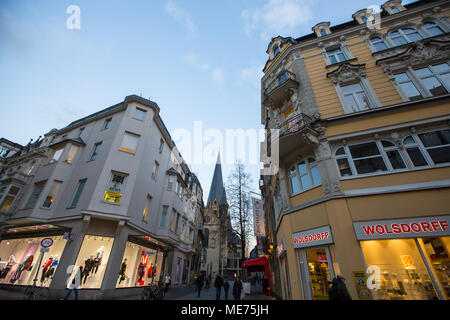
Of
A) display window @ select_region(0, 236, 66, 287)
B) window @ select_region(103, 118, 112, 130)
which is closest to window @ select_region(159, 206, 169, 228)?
display window @ select_region(0, 236, 66, 287)

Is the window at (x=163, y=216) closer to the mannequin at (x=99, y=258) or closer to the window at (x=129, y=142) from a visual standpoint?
the mannequin at (x=99, y=258)

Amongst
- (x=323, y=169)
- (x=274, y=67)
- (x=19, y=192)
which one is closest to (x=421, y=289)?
(x=323, y=169)

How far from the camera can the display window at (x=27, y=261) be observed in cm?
1248

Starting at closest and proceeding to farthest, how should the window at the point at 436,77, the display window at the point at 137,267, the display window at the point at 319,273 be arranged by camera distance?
the display window at the point at 319,273 → the window at the point at 436,77 → the display window at the point at 137,267

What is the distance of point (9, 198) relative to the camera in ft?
60.7

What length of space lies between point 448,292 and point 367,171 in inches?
188

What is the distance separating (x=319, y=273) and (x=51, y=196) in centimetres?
1954

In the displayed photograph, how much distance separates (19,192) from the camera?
1802cm

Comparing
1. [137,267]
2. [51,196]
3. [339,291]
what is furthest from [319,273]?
[51,196]

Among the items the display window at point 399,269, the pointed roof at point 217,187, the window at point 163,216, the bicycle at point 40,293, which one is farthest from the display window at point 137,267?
the pointed roof at point 217,187

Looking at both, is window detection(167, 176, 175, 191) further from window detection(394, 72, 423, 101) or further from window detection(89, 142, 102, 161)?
window detection(394, 72, 423, 101)

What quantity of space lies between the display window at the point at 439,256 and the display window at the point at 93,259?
16.7 metres

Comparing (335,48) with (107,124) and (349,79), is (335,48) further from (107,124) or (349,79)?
(107,124)

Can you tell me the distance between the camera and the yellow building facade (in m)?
7.14
